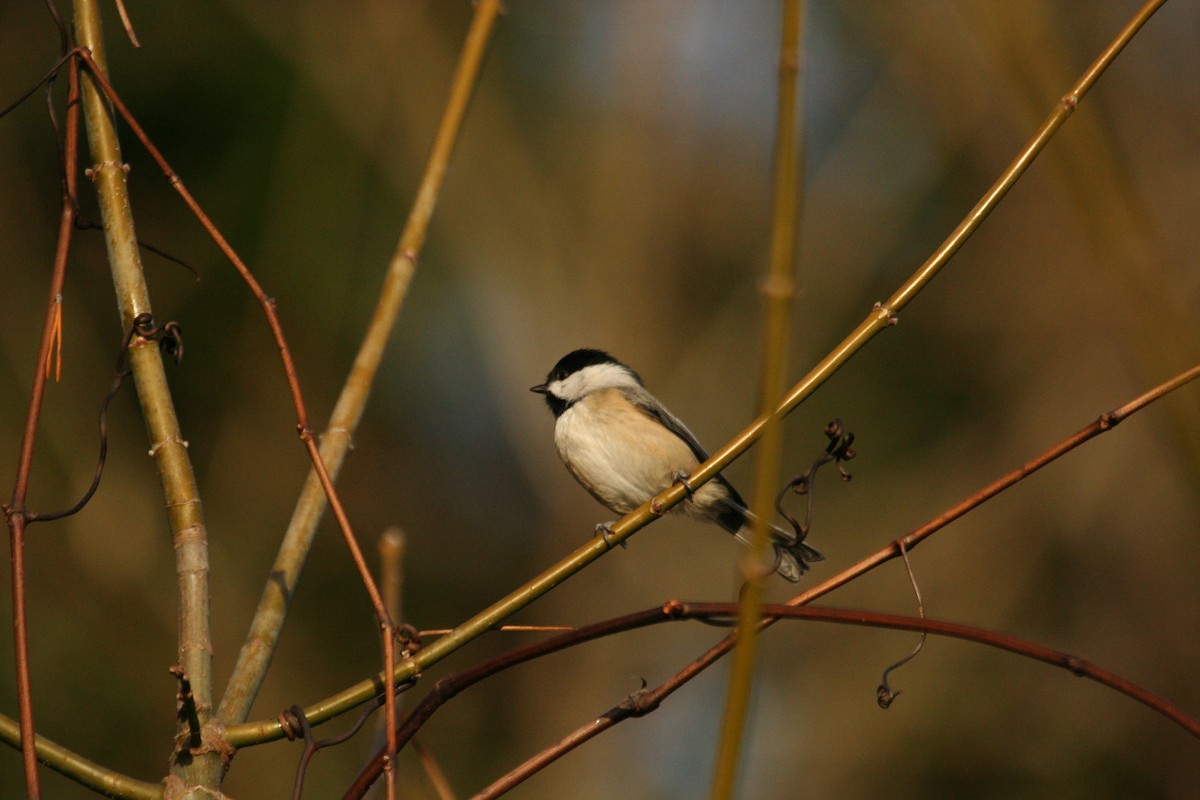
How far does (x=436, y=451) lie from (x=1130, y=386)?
Result: 4268 mm

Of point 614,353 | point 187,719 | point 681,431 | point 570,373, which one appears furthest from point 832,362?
point 614,353

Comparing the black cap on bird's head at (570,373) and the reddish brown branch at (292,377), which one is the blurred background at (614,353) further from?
the reddish brown branch at (292,377)

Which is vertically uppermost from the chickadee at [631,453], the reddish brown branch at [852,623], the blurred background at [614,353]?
the blurred background at [614,353]

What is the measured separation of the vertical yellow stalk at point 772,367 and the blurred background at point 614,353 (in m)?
4.78

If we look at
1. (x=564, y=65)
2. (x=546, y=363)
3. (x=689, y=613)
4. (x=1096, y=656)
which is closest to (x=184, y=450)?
(x=689, y=613)

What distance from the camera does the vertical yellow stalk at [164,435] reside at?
1340 mm

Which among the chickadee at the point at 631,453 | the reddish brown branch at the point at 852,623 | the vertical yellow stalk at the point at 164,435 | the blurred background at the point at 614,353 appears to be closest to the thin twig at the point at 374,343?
the vertical yellow stalk at the point at 164,435

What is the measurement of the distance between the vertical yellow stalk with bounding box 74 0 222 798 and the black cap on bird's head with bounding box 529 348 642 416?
2437 mm

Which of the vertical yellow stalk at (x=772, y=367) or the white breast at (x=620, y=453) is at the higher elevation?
the white breast at (x=620, y=453)

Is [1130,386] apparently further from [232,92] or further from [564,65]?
[232,92]

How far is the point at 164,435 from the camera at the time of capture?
1.49 metres

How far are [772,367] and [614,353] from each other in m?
5.37

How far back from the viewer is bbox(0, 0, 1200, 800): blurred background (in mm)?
5984

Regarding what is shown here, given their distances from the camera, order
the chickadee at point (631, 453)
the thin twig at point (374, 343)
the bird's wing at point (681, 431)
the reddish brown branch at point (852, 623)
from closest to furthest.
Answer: the reddish brown branch at point (852, 623) < the thin twig at point (374, 343) < the chickadee at point (631, 453) < the bird's wing at point (681, 431)
